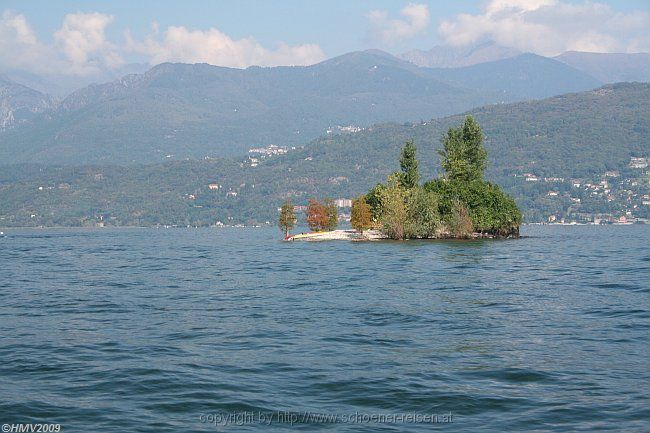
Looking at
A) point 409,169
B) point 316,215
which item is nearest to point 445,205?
point 409,169

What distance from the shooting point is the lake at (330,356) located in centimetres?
1686

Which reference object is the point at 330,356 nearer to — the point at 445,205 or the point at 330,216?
the point at 445,205

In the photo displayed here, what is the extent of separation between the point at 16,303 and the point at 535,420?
92.9 ft

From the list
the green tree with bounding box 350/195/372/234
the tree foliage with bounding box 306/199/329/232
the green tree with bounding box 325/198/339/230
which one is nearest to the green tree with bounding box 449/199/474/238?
the green tree with bounding box 350/195/372/234

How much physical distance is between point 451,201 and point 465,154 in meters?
16.4

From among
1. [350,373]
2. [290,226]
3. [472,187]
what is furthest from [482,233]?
[350,373]

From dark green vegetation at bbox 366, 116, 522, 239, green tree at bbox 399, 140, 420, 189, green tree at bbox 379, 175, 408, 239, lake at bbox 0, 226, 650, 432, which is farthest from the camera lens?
green tree at bbox 399, 140, 420, 189

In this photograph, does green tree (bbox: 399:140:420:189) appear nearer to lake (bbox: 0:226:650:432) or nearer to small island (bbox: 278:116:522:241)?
small island (bbox: 278:116:522:241)

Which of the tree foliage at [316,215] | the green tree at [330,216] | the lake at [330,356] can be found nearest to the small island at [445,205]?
the tree foliage at [316,215]

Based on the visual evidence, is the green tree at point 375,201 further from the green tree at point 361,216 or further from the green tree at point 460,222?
the green tree at point 460,222

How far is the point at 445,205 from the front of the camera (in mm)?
113375

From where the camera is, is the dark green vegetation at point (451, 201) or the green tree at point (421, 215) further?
the dark green vegetation at point (451, 201)

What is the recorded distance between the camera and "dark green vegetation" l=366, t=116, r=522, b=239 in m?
109

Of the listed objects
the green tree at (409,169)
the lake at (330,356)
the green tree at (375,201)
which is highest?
the green tree at (409,169)
